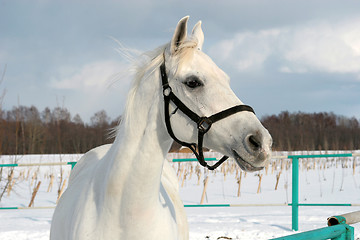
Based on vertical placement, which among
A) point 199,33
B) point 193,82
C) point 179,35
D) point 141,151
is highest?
point 199,33

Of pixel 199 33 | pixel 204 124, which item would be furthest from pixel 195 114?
pixel 199 33

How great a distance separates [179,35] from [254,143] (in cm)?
65

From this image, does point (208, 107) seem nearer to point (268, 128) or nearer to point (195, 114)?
point (195, 114)

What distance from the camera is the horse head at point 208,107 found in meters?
1.48

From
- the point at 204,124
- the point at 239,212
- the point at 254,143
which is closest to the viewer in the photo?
the point at 254,143

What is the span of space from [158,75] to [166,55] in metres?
0.11

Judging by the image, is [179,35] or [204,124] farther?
[179,35]

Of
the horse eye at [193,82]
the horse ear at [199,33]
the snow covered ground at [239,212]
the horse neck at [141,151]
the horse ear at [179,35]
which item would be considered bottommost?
the snow covered ground at [239,212]

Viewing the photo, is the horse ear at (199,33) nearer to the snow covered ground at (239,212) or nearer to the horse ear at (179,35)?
the horse ear at (179,35)

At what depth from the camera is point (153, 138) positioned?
1719 millimetres

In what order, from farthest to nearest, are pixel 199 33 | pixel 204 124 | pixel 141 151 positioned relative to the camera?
pixel 199 33 → pixel 141 151 → pixel 204 124

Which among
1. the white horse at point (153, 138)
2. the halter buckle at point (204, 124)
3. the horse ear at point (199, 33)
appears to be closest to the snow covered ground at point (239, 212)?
the white horse at point (153, 138)

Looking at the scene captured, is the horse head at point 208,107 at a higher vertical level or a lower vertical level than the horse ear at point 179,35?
lower

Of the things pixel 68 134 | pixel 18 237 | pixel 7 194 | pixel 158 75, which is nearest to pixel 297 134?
pixel 68 134
